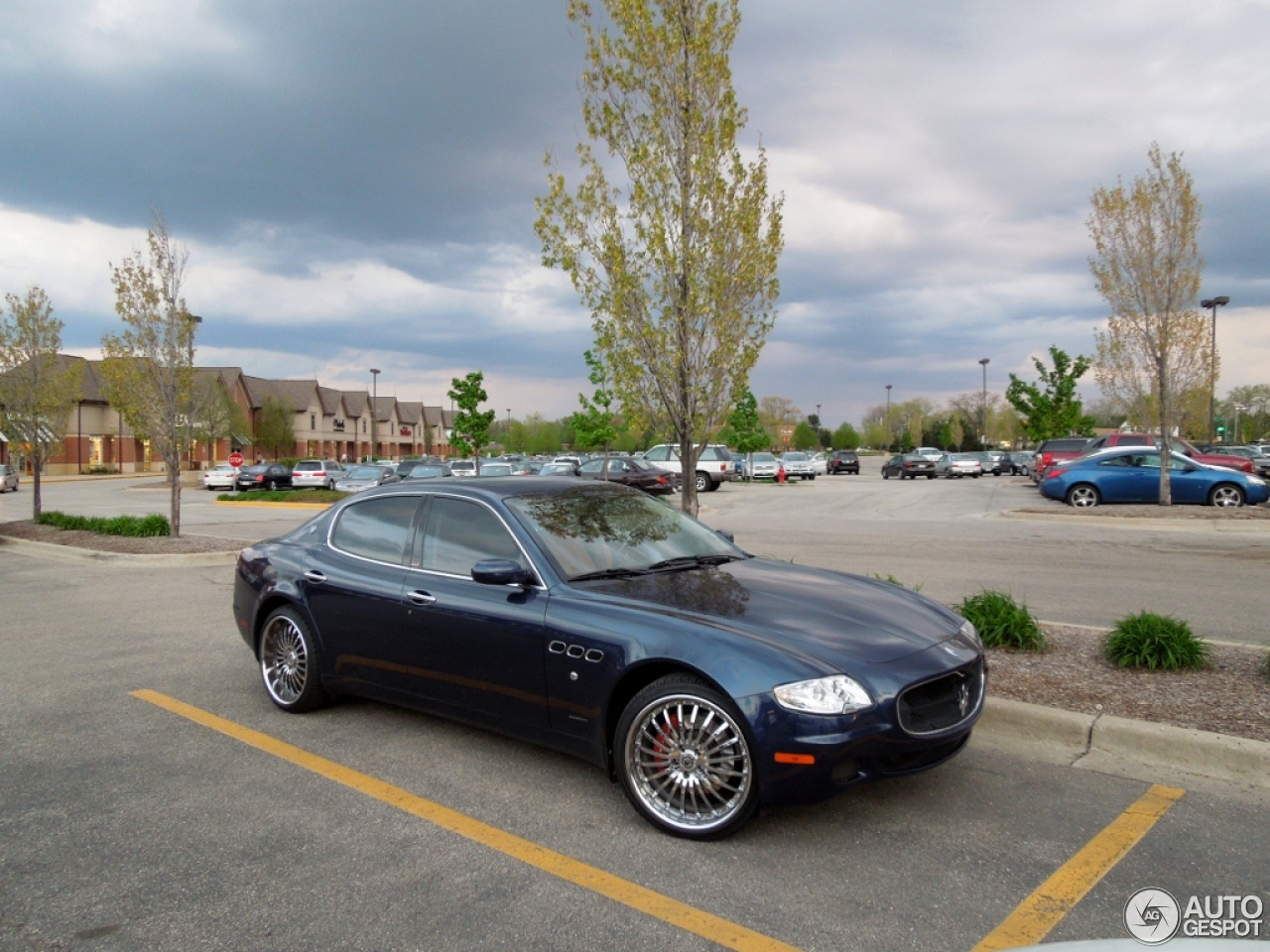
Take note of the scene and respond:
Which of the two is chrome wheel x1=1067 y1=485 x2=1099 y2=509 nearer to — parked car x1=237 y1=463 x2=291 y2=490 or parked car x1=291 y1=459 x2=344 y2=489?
parked car x1=291 y1=459 x2=344 y2=489

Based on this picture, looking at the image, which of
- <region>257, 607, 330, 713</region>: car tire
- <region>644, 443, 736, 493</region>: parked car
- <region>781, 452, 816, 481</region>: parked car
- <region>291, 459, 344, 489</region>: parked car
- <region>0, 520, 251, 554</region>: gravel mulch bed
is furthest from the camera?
<region>781, 452, 816, 481</region>: parked car

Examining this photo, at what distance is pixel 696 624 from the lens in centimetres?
373

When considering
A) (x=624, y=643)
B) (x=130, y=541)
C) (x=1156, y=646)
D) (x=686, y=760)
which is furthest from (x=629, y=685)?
(x=130, y=541)

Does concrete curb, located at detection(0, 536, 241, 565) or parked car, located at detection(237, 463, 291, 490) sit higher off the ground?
parked car, located at detection(237, 463, 291, 490)

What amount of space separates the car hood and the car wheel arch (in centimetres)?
24

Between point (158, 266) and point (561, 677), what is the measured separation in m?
14.0

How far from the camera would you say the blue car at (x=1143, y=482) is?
20344 mm

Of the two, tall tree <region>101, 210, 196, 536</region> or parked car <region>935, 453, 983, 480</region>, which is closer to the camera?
tall tree <region>101, 210, 196, 536</region>

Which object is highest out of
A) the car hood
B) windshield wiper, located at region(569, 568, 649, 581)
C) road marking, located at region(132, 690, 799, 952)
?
windshield wiper, located at region(569, 568, 649, 581)

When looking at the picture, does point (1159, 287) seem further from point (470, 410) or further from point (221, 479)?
point (221, 479)

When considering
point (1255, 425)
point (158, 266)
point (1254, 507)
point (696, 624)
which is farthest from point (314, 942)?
point (1255, 425)

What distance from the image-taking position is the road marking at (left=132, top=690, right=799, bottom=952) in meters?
2.92

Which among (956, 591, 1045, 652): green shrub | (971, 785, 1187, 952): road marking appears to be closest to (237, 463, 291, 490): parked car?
(956, 591, 1045, 652): green shrub

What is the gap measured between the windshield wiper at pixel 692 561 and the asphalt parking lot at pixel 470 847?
110cm
